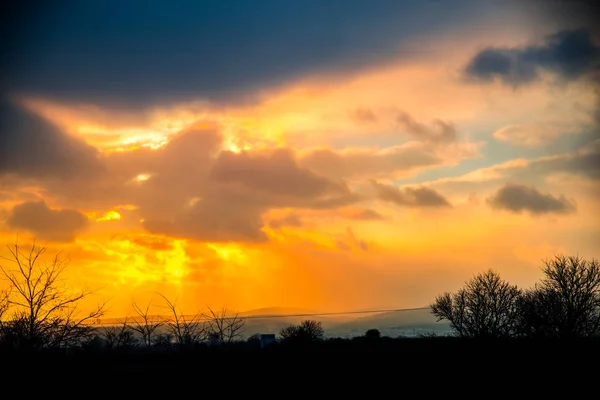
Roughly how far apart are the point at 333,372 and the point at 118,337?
14.5m

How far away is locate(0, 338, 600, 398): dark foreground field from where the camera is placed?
20453mm

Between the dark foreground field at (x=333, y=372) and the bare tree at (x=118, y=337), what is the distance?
324 centimetres

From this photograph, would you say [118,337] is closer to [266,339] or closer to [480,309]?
[266,339]

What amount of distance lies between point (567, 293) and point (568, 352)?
240 feet

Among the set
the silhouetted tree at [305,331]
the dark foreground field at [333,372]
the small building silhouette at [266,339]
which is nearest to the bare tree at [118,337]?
the dark foreground field at [333,372]

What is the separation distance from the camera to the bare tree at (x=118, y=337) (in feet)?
102

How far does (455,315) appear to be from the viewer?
383 ft

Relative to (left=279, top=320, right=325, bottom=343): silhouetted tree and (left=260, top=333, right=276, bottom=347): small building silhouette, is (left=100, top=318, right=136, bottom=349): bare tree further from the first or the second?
(left=279, top=320, right=325, bottom=343): silhouetted tree

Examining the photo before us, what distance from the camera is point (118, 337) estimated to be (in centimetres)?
3181

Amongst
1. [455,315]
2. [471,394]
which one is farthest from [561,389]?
[455,315]

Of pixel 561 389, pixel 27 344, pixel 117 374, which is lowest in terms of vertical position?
pixel 561 389

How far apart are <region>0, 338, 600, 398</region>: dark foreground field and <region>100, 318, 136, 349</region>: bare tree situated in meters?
3.24

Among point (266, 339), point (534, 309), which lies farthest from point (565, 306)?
point (266, 339)

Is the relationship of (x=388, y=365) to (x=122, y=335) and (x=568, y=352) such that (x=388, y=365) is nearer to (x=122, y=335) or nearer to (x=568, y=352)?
(x=568, y=352)
